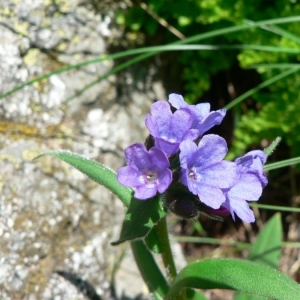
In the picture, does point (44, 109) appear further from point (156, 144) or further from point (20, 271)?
point (156, 144)

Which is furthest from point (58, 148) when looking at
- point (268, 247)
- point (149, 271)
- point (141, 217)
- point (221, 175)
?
point (221, 175)

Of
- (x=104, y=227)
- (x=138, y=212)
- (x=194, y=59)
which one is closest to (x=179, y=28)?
(x=194, y=59)

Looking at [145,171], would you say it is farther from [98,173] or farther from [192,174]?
[98,173]

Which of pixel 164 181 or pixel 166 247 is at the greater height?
pixel 164 181

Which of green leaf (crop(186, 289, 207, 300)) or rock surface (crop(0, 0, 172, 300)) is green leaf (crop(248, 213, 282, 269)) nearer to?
green leaf (crop(186, 289, 207, 300))

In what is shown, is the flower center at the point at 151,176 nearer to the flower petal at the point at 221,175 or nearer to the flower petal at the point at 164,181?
the flower petal at the point at 164,181

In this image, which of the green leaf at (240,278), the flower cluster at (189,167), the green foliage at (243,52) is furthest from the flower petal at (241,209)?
the green foliage at (243,52)
